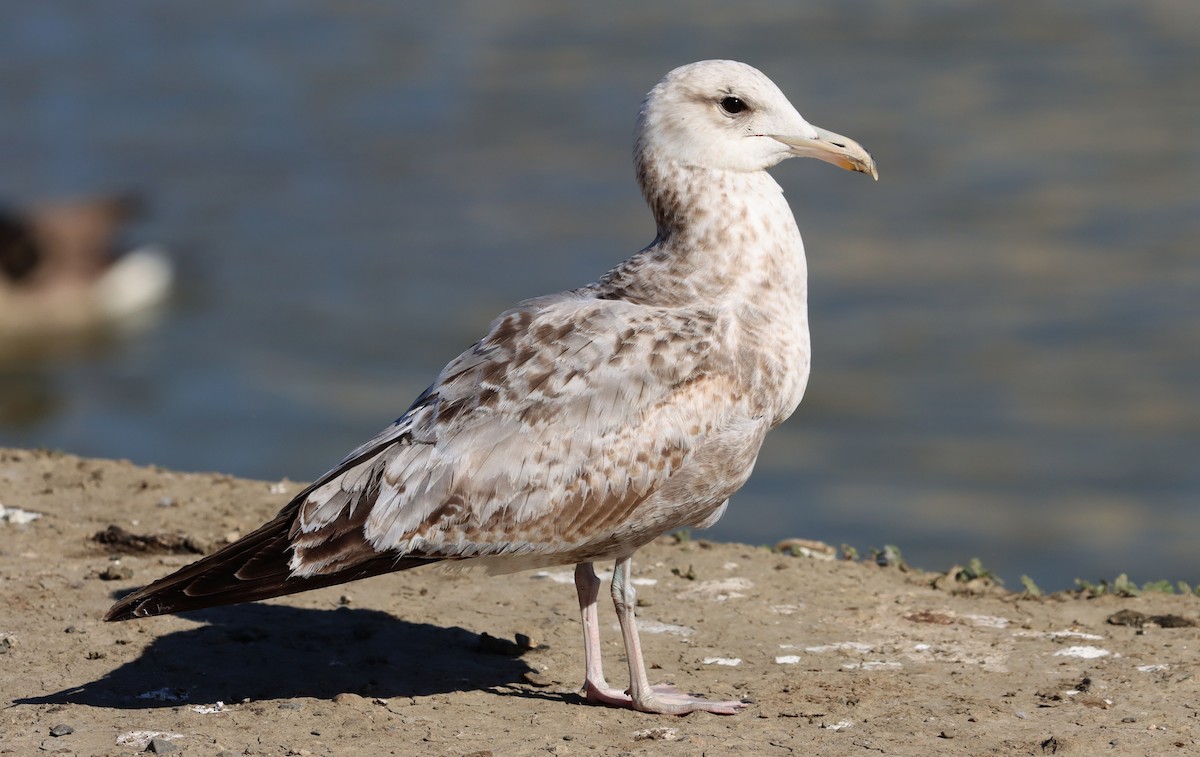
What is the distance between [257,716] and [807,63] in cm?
1690

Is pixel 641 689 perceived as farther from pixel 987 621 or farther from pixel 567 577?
pixel 987 621

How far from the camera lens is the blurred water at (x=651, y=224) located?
565 inches

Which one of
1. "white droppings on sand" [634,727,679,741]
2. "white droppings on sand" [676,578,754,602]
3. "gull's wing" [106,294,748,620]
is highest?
"gull's wing" [106,294,748,620]

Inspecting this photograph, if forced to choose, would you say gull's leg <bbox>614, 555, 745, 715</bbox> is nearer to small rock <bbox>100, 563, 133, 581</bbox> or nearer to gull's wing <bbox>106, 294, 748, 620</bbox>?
gull's wing <bbox>106, 294, 748, 620</bbox>

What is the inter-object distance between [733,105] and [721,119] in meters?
0.07

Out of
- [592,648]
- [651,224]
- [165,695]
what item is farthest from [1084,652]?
[651,224]

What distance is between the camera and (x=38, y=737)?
5539mm

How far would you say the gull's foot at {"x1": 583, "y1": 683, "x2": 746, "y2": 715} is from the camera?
5.92m

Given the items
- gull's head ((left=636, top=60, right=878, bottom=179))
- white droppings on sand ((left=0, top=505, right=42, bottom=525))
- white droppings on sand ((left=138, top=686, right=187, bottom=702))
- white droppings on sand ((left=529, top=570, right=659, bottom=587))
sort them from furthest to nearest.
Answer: white droppings on sand ((left=0, top=505, right=42, bottom=525)), white droppings on sand ((left=529, top=570, right=659, bottom=587)), gull's head ((left=636, top=60, right=878, bottom=179)), white droppings on sand ((left=138, top=686, right=187, bottom=702))

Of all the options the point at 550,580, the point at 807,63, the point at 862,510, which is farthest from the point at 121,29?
the point at 550,580

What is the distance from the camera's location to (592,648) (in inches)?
242

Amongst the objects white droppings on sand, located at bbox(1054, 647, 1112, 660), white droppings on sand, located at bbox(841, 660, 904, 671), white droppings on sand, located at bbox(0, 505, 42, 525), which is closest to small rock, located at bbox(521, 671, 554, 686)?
white droppings on sand, located at bbox(841, 660, 904, 671)

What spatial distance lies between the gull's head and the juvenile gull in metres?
0.24

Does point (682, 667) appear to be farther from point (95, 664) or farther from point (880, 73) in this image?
point (880, 73)
